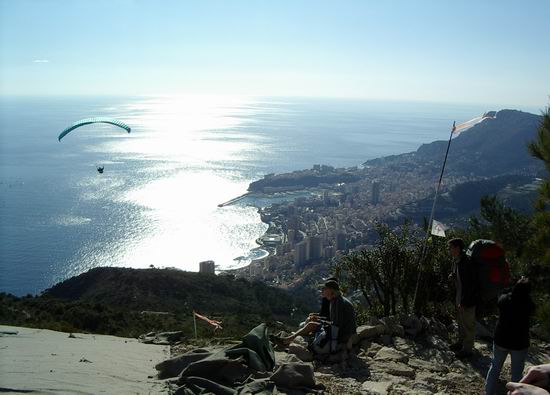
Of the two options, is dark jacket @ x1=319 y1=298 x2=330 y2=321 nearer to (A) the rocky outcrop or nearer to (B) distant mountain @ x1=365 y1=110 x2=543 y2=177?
(A) the rocky outcrop

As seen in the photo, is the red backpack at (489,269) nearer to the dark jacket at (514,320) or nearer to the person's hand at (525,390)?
the dark jacket at (514,320)

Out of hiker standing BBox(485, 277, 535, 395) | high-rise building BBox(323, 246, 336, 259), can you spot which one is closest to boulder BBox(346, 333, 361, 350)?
hiker standing BBox(485, 277, 535, 395)

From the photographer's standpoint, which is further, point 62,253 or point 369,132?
point 369,132

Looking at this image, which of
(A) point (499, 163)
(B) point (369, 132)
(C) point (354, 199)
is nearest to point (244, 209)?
(C) point (354, 199)

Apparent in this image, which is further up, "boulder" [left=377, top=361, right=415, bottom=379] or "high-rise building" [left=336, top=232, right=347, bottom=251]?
"boulder" [left=377, top=361, right=415, bottom=379]

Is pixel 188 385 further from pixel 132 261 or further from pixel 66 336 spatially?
pixel 132 261

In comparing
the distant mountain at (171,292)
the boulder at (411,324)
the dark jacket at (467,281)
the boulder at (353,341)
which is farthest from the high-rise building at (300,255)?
the dark jacket at (467,281)
